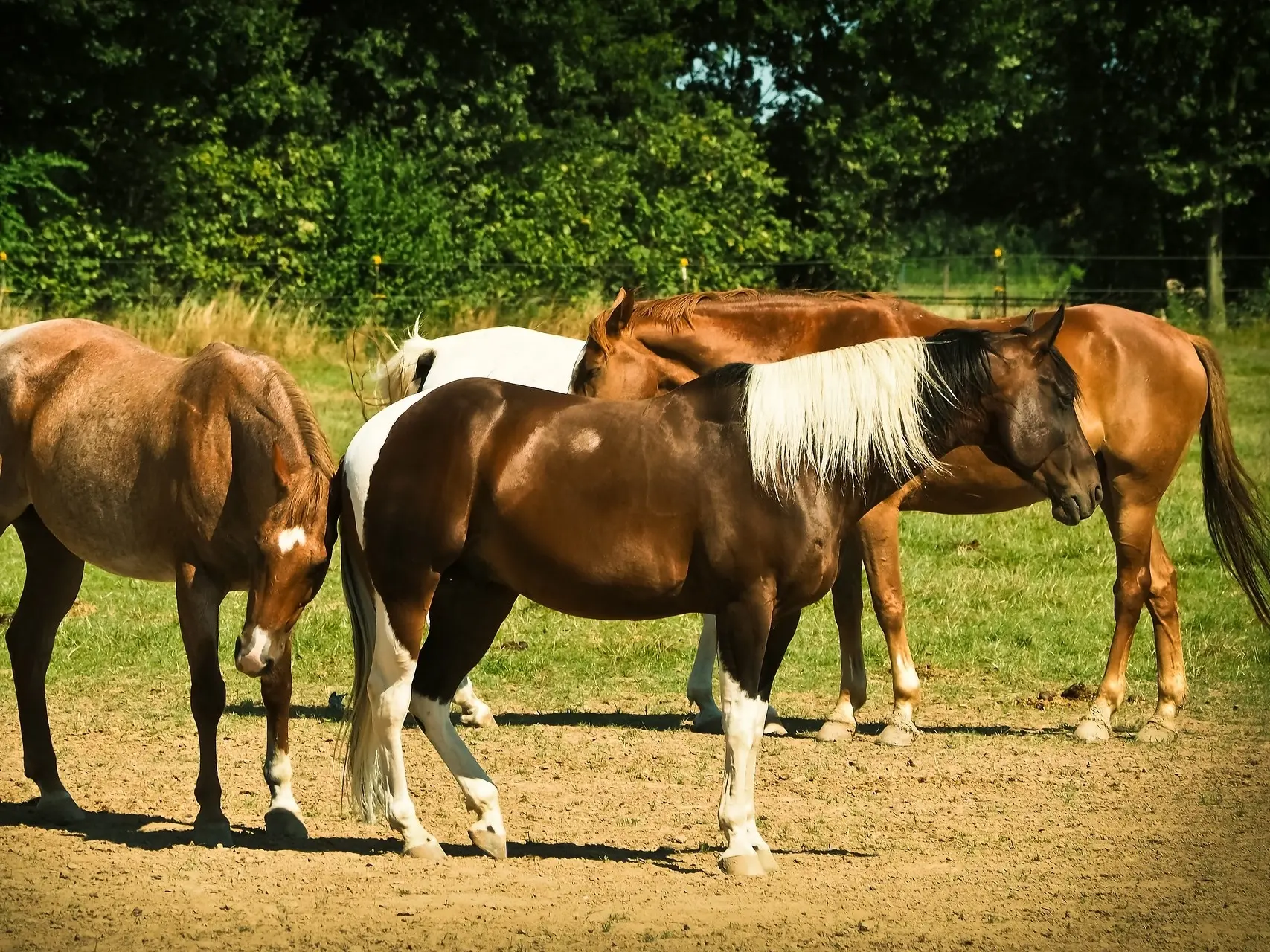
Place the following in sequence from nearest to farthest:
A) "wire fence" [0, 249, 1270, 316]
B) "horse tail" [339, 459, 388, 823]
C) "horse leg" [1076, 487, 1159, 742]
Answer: "horse tail" [339, 459, 388, 823]
"horse leg" [1076, 487, 1159, 742]
"wire fence" [0, 249, 1270, 316]

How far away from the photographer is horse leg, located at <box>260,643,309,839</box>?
18.1 feet

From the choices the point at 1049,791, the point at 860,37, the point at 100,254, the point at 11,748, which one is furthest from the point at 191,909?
the point at 860,37

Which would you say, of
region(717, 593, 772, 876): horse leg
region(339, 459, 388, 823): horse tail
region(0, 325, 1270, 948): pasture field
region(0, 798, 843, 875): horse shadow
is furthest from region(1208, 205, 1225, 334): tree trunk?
region(339, 459, 388, 823): horse tail

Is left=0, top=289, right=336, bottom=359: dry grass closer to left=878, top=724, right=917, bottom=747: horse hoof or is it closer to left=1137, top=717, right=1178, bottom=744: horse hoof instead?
left=878, top=724, right=917, bottom=747: horse hoof

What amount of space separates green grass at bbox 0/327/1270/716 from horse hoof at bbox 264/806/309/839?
7.31 ft

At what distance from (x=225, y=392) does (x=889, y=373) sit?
2278mm

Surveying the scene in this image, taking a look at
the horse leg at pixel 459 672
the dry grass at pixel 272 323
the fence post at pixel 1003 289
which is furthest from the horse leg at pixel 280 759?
the fence post at pixel 1003 289

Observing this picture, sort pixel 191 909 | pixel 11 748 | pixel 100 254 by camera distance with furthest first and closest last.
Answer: pixel 100 254 < pixel 11 748 < pixel 191 909

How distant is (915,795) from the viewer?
6.18 meters

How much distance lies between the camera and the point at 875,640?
9.05 m

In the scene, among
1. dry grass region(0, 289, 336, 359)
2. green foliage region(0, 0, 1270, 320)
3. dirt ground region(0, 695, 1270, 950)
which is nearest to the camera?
dirt ground region(0, 695, 1270, 950)

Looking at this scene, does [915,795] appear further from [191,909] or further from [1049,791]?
[191,909]

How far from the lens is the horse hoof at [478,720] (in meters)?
7.24

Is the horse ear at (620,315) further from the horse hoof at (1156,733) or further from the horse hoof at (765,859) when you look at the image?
the horse hoof at (1156,733)
